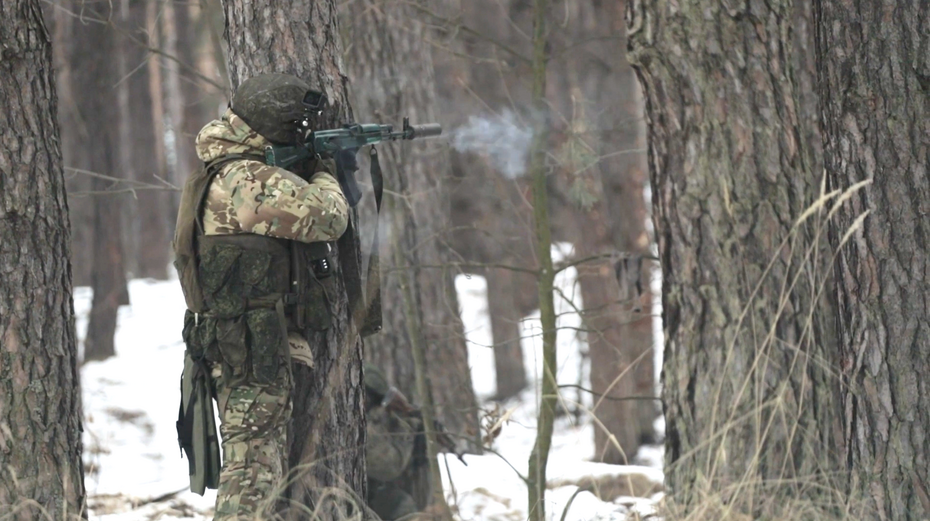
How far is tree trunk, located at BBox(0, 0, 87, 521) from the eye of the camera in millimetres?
3723

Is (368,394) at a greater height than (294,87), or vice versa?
(294,87)

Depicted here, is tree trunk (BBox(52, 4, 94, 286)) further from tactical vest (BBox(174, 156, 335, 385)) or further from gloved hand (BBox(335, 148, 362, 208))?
gloved hand (BBox(335, 148, 362, 208))

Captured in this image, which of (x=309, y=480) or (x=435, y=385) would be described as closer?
(x=309, y=480)

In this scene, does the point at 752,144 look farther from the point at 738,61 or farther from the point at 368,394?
the point at 368,394

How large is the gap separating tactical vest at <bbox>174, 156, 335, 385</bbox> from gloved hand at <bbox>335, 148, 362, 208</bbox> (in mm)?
214

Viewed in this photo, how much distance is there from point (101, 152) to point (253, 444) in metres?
8.64

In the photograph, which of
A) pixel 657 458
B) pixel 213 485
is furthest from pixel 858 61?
pixel 657 458

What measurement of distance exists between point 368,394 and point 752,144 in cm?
238

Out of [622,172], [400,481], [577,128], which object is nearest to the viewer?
[400,481]

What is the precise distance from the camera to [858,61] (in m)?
3.42

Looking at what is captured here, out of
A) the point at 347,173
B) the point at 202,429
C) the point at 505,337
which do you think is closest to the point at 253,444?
the point at 202,429

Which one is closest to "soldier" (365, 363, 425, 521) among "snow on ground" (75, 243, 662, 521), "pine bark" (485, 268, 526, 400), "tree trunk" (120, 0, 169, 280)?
"snow on ground" (75, 243, 662, 521)

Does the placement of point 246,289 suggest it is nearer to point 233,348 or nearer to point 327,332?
point 233,348

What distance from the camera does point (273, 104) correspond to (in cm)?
378
